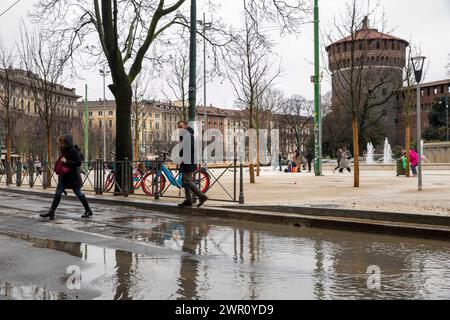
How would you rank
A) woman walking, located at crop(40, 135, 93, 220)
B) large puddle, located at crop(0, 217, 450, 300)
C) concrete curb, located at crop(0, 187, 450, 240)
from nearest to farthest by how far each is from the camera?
large puddle, located at crop(0, 217, 450, 300), concrete curb, located at crop(0, 187, 450, 240), woman walking, located at crop(40, 135, 93, 220)

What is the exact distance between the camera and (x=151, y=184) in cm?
1725

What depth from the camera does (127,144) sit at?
59.1 ft

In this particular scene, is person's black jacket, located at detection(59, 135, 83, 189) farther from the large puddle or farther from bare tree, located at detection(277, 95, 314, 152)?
bare tree, located at detection(277, 95, 314, 152)

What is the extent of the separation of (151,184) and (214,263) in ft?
35.2

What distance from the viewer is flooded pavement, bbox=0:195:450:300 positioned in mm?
5286

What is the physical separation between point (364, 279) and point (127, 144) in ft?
43.3

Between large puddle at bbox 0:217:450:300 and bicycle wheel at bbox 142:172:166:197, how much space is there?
6.48m

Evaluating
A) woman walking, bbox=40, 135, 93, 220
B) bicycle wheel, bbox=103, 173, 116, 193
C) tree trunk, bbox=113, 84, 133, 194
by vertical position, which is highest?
tree trunk, bbox=113, 84, 133, 194

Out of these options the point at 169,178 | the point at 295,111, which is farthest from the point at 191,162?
the point at 295,111

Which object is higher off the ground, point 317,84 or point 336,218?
point 317,84

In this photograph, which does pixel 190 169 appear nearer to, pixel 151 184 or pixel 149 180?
pixel 151 184
